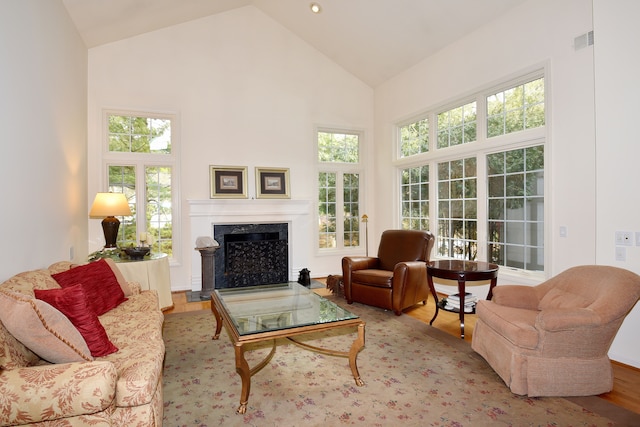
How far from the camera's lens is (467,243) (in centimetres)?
484

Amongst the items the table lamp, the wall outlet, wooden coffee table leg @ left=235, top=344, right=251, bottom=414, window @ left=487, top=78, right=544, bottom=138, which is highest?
window @ left=487, top=78, right=544, bottom=138

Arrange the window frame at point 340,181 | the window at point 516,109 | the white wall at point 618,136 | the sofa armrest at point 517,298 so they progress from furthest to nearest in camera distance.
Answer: the window frame at point 340,181, the window at point 516,109, the sofa armrest at point 517,298, the white wall at point 618,136

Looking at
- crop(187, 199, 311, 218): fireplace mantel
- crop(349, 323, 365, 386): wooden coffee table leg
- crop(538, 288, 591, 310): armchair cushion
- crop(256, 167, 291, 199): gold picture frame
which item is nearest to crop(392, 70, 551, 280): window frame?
crop(538, 288, 591, 310): armchair cushion

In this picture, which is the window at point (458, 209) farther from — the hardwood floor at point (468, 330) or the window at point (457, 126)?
the hardwood floor at point (468, 330)

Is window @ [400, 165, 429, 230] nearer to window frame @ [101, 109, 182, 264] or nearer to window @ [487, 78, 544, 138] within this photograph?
window @ [487, 78, 544, 138]

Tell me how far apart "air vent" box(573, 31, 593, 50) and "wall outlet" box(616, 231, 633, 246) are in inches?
70.4

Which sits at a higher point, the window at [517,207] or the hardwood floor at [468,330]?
the window at [517,207]

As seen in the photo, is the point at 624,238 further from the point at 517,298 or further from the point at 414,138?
the point at 414,138

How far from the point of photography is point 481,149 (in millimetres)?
4516

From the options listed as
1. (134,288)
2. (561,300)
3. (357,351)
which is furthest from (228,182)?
(561,300)

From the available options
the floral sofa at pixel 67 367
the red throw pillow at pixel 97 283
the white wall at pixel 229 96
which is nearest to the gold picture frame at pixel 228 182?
the white wall at pixel 229 96

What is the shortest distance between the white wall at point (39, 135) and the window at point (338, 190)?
3.68 metres

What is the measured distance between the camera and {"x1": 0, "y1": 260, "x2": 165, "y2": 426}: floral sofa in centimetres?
154

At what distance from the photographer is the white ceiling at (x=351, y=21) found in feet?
14.0
